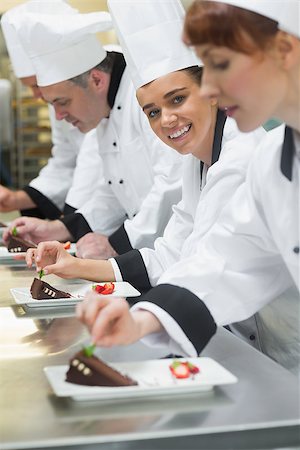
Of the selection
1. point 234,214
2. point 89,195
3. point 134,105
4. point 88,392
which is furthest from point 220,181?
point 89,195

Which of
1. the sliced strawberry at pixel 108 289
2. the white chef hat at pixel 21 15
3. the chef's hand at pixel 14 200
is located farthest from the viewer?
the chef's hand at pixel 14 200

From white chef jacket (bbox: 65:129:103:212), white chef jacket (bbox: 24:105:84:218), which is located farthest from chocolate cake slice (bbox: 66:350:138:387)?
white chef jacket (bbox: 24:105:84:218)

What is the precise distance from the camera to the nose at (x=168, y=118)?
76.5 inches

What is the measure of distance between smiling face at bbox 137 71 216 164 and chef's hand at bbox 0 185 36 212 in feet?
6.25

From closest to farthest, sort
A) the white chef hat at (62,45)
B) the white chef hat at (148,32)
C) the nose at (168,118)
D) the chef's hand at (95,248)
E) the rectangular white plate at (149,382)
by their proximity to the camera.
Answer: the rectangular white plate at (149,382) < the nose at (168,118) < the white chef hat at (148,32) < the chef's hand at (95,248) < the white chef hat at (62,45)

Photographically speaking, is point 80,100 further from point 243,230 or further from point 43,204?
point 243,230

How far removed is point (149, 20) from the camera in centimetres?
212

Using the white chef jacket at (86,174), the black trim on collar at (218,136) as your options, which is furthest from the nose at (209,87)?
the white chef jacket at (86,174)

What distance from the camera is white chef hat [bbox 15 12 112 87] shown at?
113 inches

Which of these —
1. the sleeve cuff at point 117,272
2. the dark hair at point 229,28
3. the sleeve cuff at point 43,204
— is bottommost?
the sleeve cuff at point 43,204

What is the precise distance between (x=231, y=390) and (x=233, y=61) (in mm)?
510

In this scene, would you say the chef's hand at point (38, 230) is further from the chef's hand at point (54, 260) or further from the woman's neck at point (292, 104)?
the woman's neck at point (292, 104)

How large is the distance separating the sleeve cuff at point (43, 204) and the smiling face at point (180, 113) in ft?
6.34

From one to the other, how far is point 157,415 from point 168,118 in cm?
99
